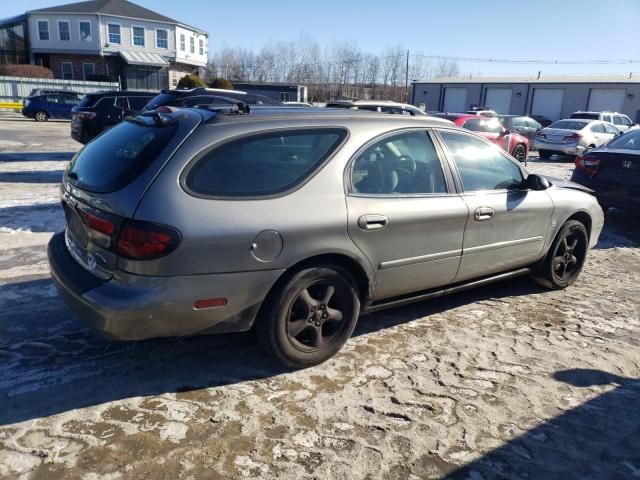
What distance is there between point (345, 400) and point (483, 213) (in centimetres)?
195

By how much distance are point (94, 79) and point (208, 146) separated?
159ft

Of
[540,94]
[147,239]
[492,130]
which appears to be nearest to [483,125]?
[492,130]

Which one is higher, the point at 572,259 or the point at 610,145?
the point at 610,145

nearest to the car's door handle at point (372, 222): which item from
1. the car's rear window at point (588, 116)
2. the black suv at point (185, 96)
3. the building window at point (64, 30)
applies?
the black suv at point (185, 96)

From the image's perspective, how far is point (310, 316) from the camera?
11.3 feet

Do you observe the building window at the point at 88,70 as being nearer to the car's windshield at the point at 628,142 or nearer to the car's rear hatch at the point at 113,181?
the car's windshield at the point at 628,142

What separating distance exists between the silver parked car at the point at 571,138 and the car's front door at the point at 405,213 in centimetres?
1599

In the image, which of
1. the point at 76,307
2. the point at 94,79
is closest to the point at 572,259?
the point at 76,307

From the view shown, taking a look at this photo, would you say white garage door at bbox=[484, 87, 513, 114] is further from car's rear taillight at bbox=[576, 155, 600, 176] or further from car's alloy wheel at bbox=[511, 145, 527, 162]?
car's rear taillight at bbox=[576, 155, 600, 176]

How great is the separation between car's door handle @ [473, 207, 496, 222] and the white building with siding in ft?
139

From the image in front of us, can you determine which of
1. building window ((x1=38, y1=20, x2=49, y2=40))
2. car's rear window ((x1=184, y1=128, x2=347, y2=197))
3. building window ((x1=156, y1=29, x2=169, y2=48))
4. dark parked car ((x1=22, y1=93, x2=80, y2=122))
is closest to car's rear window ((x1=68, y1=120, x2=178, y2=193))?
car's rear window ((x1=184, y1=128, x2=347, y2=197))

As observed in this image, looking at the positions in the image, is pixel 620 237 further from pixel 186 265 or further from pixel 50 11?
pixel 50 11

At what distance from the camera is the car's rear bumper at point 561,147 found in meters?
17.8

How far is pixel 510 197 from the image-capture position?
4465 millimetres
